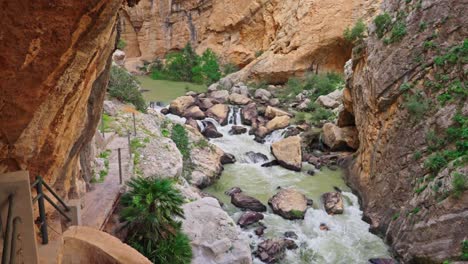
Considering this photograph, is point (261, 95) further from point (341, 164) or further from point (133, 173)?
point (133, 173)

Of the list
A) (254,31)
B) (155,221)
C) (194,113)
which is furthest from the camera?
(254,31)

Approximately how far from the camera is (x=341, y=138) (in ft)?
62.5

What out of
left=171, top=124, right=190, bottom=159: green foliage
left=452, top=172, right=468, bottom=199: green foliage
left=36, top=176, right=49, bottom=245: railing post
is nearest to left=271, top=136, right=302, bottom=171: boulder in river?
left=171, top=124, right=190, bottom=159: green foliage

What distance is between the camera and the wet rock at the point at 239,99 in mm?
26406

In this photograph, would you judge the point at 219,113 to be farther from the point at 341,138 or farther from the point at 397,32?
the point at 397,32

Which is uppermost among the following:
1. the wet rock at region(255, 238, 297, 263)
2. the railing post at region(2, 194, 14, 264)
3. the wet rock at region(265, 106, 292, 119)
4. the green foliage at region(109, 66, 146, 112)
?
the railing post at region(2, 194, 14, 264)

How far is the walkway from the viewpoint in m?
8.92

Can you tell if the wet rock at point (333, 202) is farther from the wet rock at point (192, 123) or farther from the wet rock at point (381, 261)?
the wet rock at point (192, 123)

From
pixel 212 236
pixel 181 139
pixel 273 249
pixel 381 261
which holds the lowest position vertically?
pixel 273 249

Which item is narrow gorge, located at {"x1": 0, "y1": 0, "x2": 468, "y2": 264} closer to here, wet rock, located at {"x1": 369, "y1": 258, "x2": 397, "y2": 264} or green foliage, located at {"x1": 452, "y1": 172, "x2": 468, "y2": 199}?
green foliage, located at {"x1": 452, "y1": 172, "x2": 468, "y2": 199}

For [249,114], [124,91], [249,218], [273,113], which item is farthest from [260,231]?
[273,113]

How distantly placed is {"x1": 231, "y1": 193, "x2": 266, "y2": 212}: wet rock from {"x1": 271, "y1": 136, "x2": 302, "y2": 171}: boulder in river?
3.68m

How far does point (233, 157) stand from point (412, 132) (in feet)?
27.6

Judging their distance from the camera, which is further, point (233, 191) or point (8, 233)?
point (233, 191)
